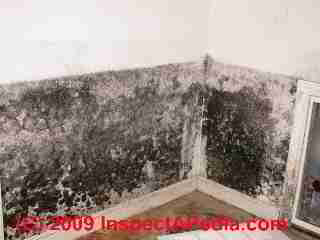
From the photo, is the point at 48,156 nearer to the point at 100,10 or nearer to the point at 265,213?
the point at 100,10

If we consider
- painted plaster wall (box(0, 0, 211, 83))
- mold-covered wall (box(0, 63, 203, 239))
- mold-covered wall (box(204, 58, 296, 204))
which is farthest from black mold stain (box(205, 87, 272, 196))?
painted plaster wall (box(0, 0, 211, 83))

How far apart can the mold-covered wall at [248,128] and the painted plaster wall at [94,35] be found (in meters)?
0.24

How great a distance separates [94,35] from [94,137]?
40 centimetres

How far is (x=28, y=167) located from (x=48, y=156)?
0.27 ft

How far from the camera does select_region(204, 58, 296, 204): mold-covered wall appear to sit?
1723 mm

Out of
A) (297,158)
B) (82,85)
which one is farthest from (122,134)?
(297,158)

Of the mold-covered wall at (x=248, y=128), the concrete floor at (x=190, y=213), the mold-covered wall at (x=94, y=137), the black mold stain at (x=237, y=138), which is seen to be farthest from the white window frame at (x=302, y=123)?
the mold-covered wall at (x=94, y=137)

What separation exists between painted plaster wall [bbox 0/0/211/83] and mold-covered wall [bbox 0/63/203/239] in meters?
0.05

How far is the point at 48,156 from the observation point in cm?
145

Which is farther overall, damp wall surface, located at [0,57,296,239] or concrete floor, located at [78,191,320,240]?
concrete floor, located at [78,191,320,240]

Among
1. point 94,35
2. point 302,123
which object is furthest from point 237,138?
point 94,35

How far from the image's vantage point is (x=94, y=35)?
1489mm

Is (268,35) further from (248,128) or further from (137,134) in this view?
(137,134)

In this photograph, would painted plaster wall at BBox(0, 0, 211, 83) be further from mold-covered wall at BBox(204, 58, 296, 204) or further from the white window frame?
the white window frame
